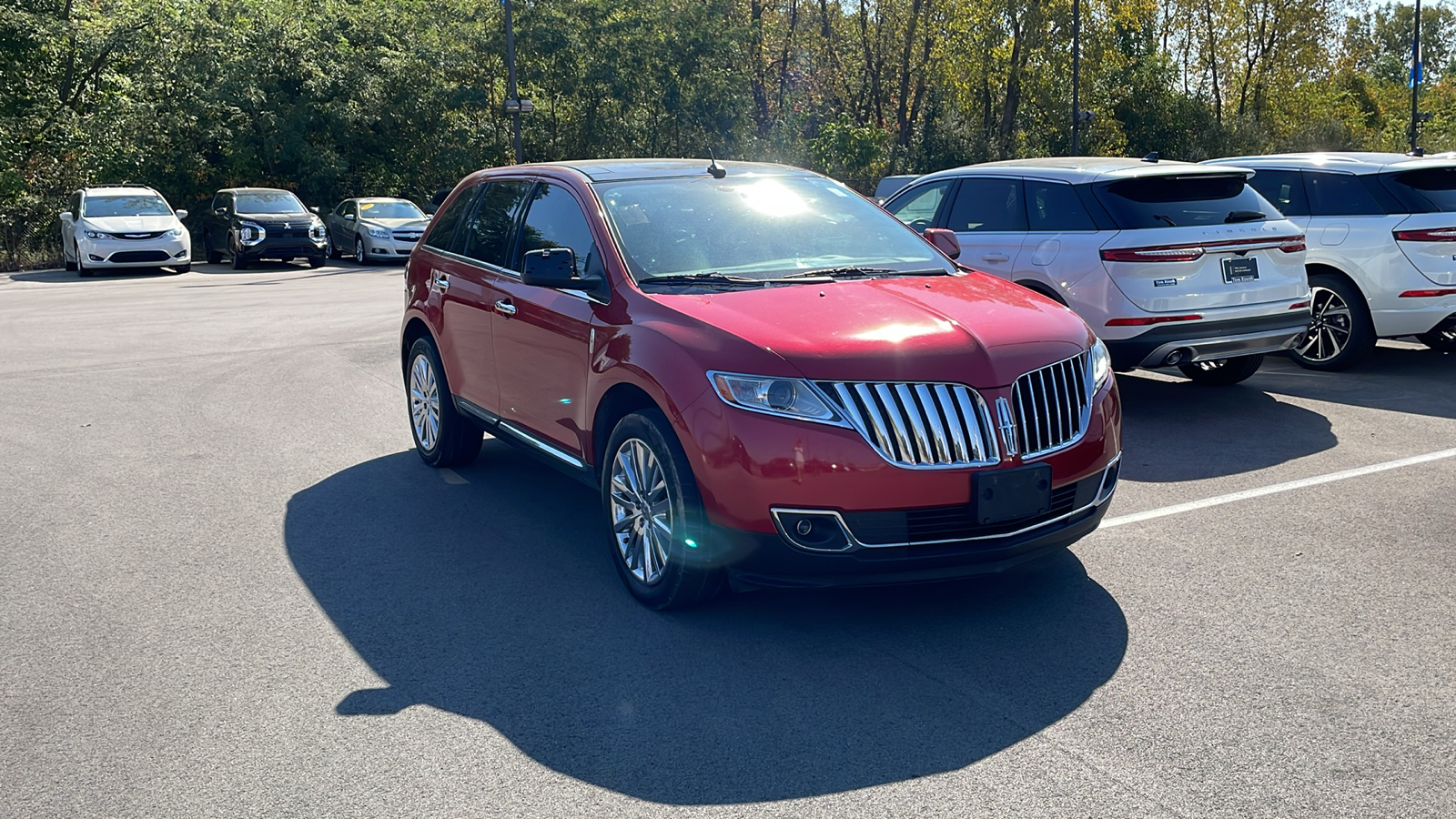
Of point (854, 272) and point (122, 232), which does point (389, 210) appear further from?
point (854, 272)

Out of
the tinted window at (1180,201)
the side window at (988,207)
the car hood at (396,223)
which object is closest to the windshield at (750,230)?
the tinted window at (1180,201)

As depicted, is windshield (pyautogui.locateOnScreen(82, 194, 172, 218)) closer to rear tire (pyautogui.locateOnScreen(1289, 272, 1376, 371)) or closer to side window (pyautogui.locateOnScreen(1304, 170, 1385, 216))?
side window (pyautogui.locateOnScreen(1304, 170, 1385, 216))

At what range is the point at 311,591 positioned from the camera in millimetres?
5438

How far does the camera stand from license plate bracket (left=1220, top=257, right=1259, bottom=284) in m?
8.41

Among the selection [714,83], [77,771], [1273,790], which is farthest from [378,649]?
[714,83]

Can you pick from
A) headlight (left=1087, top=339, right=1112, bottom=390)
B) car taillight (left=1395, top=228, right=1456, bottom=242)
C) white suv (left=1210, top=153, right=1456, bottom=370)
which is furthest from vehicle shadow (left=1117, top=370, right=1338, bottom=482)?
headlight (left=1087, top=339, right=1112, bottom=390)

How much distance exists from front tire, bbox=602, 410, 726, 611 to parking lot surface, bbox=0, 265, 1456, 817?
0.49 ft

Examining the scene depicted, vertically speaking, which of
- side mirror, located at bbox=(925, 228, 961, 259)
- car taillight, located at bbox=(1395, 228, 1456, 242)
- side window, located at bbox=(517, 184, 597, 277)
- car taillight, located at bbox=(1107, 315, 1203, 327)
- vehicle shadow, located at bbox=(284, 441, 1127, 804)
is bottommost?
vehicle shadow, located at bbox=(284, 441, 1127, 804)

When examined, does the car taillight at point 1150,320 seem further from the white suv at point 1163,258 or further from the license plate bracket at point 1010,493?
the license plate bracket at point 1010,493

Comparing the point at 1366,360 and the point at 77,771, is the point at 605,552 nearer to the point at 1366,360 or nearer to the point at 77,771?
the point at 77,771

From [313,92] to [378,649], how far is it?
106 feet

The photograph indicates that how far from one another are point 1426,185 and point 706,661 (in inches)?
314

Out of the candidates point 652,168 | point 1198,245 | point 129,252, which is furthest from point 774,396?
point 129,252

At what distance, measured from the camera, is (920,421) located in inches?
178
